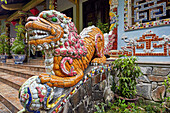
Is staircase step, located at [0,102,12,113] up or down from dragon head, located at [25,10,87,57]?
down

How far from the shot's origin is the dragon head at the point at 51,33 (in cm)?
110

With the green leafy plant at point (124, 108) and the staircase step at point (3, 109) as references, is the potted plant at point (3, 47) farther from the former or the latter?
the green leafy plant at point (124, 108)

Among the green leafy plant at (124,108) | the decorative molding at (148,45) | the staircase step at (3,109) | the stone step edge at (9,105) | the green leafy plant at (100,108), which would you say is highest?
the decorative molding at (148,45)

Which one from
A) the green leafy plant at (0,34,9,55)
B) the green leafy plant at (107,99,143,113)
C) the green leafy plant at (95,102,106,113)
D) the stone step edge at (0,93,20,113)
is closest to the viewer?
the stone step edge at (0,93,20,113)

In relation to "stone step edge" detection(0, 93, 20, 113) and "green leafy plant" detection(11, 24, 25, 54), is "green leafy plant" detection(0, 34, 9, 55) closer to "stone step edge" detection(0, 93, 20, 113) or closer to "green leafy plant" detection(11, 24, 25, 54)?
"green leafy plant" detection(11, 24, 25, 54)

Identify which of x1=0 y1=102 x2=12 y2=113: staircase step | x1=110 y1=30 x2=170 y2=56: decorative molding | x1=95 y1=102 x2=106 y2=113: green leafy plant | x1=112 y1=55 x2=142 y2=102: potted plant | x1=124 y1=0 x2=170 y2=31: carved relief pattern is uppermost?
x1=124 y1=0 x2=170 y2=31: carved relief pattern

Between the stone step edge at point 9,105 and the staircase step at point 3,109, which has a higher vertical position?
the stone step edge at point 9,105

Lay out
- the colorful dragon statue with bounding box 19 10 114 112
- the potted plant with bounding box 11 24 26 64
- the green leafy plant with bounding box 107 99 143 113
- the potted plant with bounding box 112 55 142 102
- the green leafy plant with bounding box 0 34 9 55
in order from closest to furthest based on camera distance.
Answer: the colorful dragon statue with bounding box 19 10 114 112 → the green leafy plant with bounding box 107 99 143 113 → the potted plant with bounding box 112 55 142 102 → the potted plant with bounding box 11 24 26 64 → the green leafy plant with bounding box 0 34 9 55

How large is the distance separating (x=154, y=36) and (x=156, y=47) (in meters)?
0.26

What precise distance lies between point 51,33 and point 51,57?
28 cm

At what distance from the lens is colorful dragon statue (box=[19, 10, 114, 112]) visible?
40.1 inches

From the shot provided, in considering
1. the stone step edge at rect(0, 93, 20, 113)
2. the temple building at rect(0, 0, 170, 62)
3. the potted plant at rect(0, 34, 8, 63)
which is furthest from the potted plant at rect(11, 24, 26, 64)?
the temple building at rect(0, 0, 170, 62)

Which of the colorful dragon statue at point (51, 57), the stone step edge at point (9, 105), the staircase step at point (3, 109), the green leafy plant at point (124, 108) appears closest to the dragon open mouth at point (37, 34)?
the colorful dragon statue at point (51, 57)

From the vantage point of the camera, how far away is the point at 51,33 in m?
1.16
